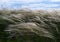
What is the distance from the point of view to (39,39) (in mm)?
4777

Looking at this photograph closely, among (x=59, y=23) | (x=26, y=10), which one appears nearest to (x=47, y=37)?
(x=59, y=23)

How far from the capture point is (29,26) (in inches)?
190

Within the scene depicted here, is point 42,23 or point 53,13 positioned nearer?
point 42,23

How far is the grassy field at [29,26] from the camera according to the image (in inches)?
185

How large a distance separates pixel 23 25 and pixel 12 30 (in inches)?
8.8

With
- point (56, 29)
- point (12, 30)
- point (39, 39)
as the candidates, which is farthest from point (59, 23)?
point (12, 30)

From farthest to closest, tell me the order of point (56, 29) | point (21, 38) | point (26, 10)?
point (26, 10) < point (56, 29) < point (21, 38)

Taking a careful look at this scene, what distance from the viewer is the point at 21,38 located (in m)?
4.69

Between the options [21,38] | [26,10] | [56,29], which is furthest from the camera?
[26,10]

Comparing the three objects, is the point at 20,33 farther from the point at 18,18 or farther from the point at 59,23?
the point at 59,23

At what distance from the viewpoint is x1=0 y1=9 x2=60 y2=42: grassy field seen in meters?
4.70

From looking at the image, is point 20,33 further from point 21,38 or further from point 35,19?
point 35,19

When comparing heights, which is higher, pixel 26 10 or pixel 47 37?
pixel 26 10

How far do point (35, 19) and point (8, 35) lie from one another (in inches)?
25.5
